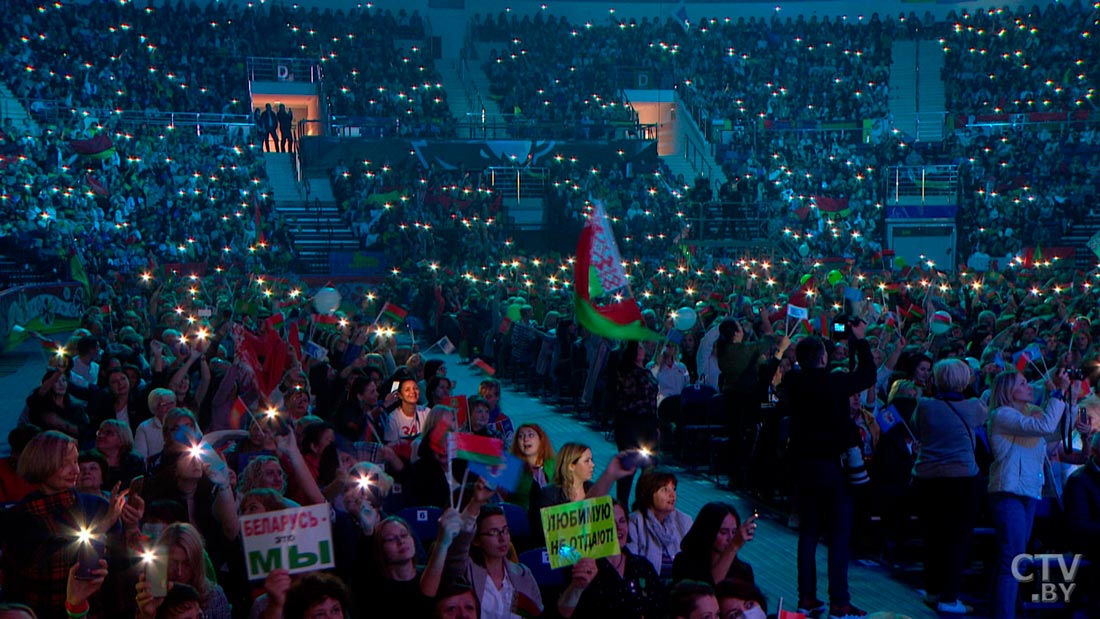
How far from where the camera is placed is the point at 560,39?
49.3 meters

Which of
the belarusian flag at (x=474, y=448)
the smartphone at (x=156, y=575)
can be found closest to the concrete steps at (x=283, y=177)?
the belarusian flag at (x=474, y=448)

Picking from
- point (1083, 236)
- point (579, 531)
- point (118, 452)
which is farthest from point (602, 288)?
point (1083, 236)

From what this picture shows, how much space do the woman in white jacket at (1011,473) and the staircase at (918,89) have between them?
122 ft

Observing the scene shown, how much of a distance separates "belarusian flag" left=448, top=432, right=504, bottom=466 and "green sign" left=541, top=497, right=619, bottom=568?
842mm

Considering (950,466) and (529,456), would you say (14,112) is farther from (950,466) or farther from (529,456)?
(950,466)

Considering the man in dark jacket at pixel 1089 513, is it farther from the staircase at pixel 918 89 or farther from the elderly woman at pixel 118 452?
the staircase at pixel 918 89

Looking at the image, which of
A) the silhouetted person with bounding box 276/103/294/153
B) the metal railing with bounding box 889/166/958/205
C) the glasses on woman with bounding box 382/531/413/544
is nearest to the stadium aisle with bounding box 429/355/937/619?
the glasses on woman with bounding box 382/531/413/544

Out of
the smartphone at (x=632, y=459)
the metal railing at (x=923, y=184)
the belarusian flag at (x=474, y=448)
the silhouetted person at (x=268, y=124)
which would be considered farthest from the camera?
the silhouetted person at (x=268, y=124)

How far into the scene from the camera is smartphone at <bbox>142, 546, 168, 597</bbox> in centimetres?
522

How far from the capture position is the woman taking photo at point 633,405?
35.5ft

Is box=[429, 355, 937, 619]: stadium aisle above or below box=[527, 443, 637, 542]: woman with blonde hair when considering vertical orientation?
below

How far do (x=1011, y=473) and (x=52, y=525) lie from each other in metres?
5.41

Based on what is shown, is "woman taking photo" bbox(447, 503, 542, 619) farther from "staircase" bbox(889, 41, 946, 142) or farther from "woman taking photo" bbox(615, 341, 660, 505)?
"staircase" bbox(889, 41, 946, 142)

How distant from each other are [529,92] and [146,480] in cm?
3895
